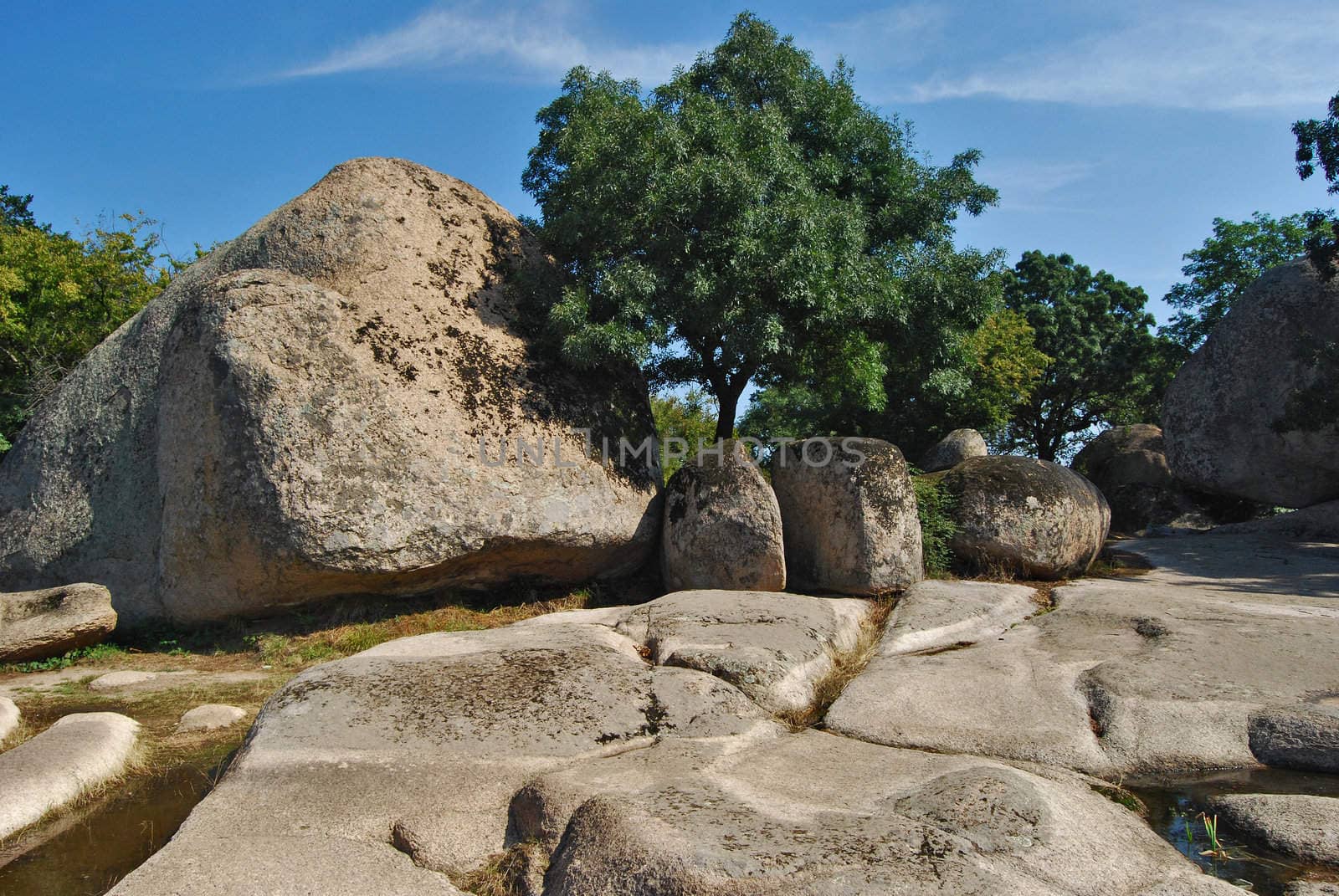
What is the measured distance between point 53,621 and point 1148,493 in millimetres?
18568

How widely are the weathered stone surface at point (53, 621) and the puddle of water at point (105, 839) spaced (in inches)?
159

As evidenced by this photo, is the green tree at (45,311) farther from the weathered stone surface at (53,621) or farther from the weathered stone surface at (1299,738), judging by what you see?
the weathered stone surface at (1299,738)

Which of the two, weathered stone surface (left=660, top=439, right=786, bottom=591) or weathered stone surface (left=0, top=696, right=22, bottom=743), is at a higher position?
weathered stone surface (left=660, top=439, right=786, bottom=591)

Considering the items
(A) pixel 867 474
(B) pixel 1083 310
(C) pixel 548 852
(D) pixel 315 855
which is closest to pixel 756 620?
(A) pixel 867 474

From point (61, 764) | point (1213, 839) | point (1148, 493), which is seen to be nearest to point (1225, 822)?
point (1213, 839)

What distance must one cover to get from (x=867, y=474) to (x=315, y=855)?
6904mm

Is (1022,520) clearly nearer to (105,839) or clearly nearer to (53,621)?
(105,839)

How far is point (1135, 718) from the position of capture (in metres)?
5.73

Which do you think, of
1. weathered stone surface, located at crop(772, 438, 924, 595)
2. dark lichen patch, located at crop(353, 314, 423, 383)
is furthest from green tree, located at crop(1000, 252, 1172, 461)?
dark lichen patch, located at crop(353, 314, 423, 383)

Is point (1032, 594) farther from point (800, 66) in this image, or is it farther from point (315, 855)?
point (800, 66)

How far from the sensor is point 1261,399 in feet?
51.3

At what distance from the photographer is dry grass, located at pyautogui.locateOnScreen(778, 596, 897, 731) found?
20.9ft

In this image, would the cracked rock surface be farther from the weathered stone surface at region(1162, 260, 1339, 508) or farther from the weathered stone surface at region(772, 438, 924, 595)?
the weathered stone surface at region(1162, 260, 1339, 508)

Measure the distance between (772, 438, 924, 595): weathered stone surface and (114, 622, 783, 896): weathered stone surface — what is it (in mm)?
3523
